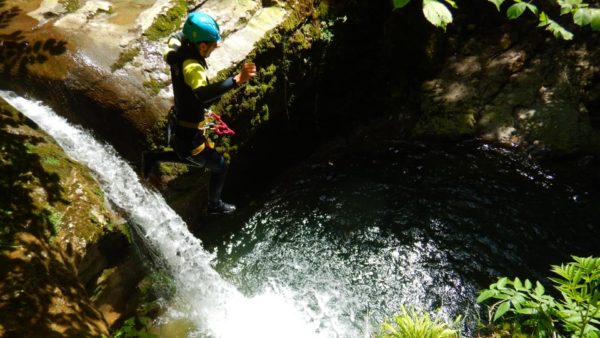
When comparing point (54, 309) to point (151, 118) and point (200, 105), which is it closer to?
point (200, 105)

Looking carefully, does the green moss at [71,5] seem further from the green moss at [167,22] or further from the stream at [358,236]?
the stream at [358,236]

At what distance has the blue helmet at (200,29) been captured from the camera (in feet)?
12.7

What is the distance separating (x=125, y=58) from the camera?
19.2ft

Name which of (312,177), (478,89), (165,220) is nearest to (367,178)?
(312,177)

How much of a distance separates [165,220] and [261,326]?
206cm

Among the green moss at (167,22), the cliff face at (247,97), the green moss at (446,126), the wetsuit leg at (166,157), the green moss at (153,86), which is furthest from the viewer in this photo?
the green moss at (446,126)

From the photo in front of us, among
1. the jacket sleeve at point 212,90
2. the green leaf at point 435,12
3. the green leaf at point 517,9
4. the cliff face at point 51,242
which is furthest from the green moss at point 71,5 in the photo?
the green leaf at point 517,9

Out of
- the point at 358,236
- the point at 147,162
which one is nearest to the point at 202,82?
the point at 147,162

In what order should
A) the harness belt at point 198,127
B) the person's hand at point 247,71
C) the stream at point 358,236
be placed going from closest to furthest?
the person's hand at point 247,71 → the harness belt at point 198,127 → the stream at point 358,236

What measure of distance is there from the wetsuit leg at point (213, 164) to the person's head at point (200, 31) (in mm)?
→ 1315

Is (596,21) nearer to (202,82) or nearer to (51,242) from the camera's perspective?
(202,82)

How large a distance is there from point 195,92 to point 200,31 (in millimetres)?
584

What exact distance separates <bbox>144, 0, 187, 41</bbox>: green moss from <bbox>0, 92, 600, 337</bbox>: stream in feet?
5.85

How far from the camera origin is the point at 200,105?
175 inches
